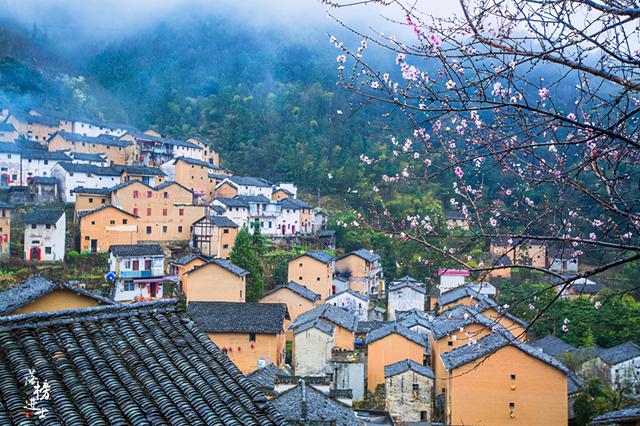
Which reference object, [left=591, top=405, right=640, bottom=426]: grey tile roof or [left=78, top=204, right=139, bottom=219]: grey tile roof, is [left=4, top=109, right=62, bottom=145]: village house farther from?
[left=591, top=405, right=640, bottom=426]: grey tile roof

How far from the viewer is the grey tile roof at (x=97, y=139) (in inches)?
1649

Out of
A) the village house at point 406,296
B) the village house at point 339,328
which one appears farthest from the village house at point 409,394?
the village house at point 406,296

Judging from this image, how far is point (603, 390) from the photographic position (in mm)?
18422

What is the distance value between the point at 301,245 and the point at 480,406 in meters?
24.8

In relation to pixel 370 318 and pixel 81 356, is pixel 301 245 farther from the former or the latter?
pixel 81 356

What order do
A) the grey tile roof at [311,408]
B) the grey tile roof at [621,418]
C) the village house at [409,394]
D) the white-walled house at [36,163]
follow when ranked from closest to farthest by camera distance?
the grey tile roof at [621,418], the grey tile roof at [311,408], the village house at [409,394], the white-walled house at [36,163]

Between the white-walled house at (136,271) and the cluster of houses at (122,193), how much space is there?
3703 mm

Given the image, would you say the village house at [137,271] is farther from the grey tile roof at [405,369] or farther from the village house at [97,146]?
the village house at [97,146]

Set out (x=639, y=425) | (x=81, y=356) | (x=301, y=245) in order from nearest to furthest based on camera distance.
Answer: (x=81, y=356) < (x=639, y=425) < (x=301, y=245)

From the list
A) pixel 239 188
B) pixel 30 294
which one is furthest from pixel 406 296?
pixel 30 294

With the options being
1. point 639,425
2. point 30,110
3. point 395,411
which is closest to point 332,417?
point 639,425

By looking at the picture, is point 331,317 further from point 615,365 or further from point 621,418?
point 621,418

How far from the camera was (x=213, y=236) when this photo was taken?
1337 inches

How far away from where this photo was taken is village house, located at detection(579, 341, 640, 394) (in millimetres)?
22203
